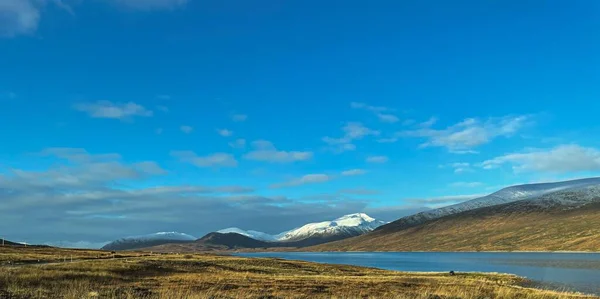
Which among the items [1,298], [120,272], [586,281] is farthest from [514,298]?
[586,281]

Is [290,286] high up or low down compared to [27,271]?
down

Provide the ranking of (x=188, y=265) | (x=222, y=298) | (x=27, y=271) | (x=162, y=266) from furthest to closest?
(x=188, y=265)
(x=162, y=266)
(x=27, y=271)
(x=222, y=298)

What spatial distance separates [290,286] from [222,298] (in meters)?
20.5

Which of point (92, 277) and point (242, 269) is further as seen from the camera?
point (242, 269)

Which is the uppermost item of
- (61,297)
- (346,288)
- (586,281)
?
(61,297)

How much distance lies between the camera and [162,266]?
204 feet

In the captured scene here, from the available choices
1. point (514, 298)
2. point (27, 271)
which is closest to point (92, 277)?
point (27, 271)

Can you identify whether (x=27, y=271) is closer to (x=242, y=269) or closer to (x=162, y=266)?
(x=162, y=266)

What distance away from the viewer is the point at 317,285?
1736 inches

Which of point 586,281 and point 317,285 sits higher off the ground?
point 317,285

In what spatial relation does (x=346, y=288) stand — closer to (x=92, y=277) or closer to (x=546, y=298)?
(x=546, y=298)

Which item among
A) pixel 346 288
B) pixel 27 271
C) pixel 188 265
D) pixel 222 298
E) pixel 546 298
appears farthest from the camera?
pixel 188 265

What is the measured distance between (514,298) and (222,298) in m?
18.0

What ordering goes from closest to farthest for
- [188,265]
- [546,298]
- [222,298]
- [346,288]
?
1. [222,298]
2. [546,298]
3. [346,288]
4. [188,265]
